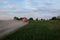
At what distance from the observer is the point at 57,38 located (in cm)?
578

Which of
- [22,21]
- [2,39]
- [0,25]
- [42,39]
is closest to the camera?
[42,39]

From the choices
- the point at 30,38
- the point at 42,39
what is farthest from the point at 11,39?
the point at 42,39

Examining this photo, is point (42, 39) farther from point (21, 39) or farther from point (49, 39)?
point (21, 39)

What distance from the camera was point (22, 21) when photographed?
13281 mm

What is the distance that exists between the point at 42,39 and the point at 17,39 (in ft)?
2.56

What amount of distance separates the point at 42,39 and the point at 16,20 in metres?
8.11

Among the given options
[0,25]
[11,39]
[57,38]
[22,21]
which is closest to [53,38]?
[57,38]

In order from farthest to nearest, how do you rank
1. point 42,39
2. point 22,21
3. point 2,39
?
point 22,21 → point 2,39 → point 42,39

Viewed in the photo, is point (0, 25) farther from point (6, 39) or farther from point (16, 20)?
point (16, 20)

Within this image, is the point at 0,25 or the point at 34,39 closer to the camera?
the point at 34,39

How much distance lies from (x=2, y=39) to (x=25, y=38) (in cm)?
74

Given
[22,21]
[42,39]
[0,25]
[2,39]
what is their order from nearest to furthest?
[42,39] < [2,39] < [0,25] < [22,21]

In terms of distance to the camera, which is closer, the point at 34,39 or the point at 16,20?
the point at 34,39

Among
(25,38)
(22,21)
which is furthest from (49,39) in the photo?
(22,21)
